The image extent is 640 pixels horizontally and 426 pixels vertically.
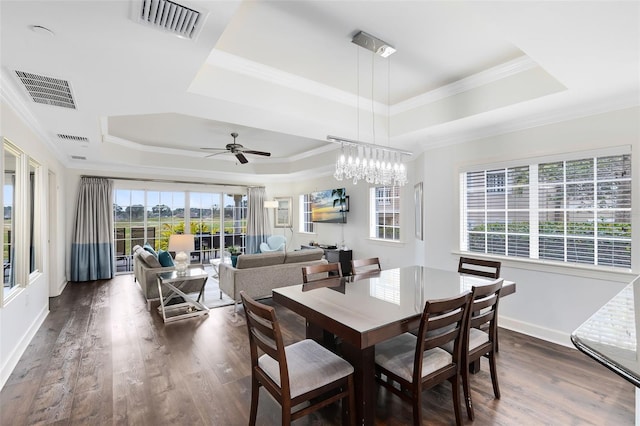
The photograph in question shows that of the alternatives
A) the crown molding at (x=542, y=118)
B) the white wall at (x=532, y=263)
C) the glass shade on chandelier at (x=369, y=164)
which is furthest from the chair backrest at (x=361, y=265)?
the crown molding at (x=542, y=118)

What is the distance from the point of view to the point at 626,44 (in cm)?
193

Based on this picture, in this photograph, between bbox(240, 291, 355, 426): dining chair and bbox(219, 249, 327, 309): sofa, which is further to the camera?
bbox(219, 249, 327, 309): sofa

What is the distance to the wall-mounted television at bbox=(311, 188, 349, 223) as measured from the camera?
21.8 ft

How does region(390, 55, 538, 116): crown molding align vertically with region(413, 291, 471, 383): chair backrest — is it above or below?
above

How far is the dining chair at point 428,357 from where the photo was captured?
1.69 meters

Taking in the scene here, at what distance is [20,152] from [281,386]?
3.50 meters

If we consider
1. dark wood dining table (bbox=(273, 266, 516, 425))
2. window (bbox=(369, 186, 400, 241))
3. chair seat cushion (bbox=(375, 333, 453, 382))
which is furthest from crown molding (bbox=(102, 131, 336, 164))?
chair seat cushion (bbox=(375, 333, 453, 382))

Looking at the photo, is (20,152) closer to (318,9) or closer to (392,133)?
(318,9)

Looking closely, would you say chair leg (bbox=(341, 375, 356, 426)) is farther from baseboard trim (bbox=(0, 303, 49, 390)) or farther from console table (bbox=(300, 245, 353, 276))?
console table (bbox=(300, 245, 353, 276))

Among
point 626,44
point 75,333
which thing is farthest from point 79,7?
point 75,333

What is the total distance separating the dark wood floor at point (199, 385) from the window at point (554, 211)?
3.25ft

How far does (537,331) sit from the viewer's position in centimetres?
331

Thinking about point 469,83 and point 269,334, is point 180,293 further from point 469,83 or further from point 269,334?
point 469,83

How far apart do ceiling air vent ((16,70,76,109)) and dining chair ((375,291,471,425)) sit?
10.3ft
